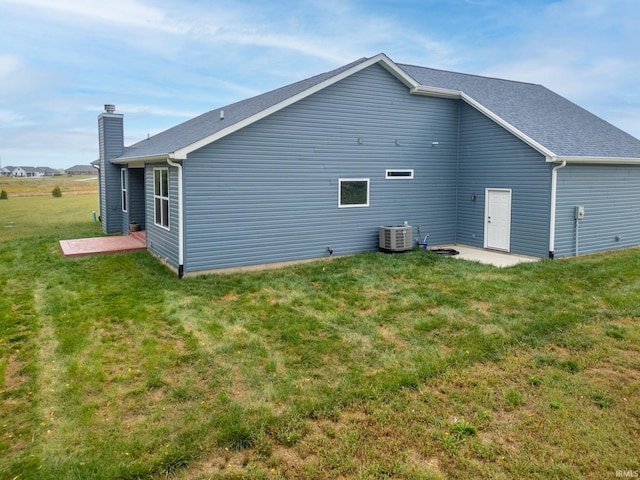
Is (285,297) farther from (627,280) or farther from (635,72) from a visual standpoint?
(635,72)

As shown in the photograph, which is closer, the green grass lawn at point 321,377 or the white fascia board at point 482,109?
the green grass lawn at point 321,377

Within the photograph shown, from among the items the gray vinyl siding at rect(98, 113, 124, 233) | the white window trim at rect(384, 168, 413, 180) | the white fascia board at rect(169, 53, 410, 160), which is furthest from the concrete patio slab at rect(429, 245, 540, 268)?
the gray vinyl siding at rect(98, 113, 124, 233)

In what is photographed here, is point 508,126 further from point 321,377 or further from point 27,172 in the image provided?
point 27,172

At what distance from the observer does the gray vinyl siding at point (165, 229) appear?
33.8 ft

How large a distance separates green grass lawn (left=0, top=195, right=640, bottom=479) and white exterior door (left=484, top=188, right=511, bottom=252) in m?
3.18

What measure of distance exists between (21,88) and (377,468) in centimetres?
2933

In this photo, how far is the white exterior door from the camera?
1284 centimetres

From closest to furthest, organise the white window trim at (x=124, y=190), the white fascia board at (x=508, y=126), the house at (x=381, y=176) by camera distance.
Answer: the house at (x=381, y=176)
the white fascia board at (x=508, y=126)
the white window trim at (x=124, y=190)

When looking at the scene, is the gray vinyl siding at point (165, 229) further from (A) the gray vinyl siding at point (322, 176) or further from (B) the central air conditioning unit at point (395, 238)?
(B) the central air conditioning unit at point (395, 238)

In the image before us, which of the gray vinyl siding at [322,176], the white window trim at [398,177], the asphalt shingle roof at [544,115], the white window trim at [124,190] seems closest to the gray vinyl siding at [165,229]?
the gray vinyl siding at [322,176]

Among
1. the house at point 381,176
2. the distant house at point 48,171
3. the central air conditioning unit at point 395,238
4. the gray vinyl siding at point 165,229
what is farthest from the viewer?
the distant house at point 48,171

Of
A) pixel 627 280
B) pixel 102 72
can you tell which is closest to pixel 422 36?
Answer: pixel 627 280

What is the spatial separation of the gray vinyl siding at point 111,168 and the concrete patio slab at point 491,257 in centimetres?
1199

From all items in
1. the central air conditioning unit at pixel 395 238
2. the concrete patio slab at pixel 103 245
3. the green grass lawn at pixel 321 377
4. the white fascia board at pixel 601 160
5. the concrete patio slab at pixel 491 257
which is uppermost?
the white fascia board at pixel 601 160
